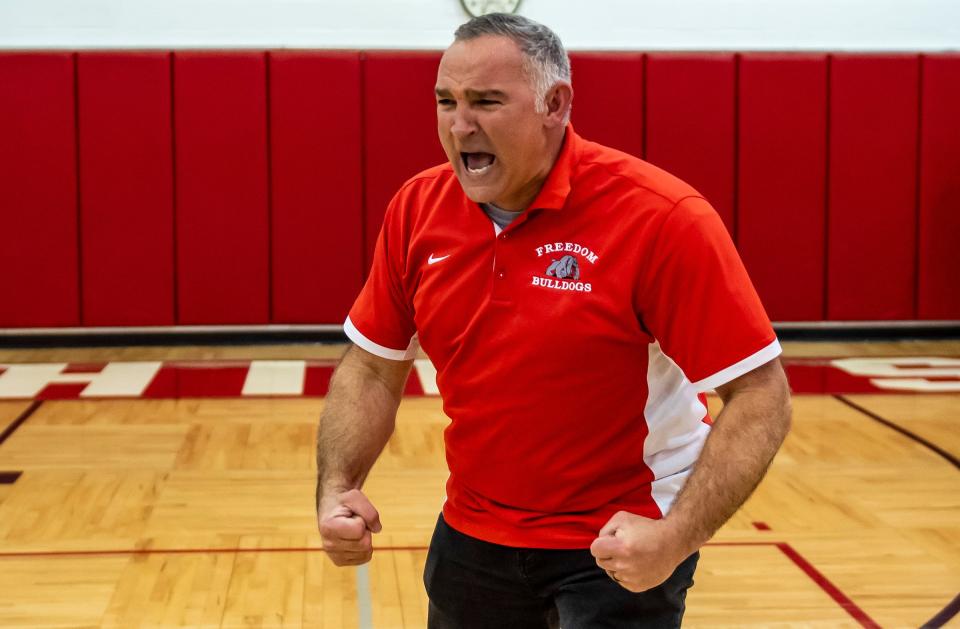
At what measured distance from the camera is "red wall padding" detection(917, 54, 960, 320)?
283 inches

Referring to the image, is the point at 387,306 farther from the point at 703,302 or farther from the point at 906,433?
the point at 906,433

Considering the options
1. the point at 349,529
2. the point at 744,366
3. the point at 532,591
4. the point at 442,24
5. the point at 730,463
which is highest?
the point at 442,24

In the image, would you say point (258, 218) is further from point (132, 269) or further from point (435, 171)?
point (435, 171)

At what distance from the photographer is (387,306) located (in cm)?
184

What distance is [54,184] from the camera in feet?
22.5

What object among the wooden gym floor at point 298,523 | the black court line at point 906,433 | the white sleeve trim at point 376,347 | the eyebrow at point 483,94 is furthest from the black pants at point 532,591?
the black court line at point 906,433

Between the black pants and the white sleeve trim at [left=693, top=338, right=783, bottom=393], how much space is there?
11.4 inches

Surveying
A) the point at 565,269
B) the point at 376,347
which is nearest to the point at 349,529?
the point at 376,347

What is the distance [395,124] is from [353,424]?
210 inches

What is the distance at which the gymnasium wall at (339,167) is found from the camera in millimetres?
6852

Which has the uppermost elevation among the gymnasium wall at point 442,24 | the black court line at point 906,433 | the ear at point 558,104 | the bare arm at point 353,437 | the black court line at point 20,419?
the gymnasium wall at point 442,24

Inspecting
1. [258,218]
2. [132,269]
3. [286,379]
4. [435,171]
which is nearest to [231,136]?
[258,218]

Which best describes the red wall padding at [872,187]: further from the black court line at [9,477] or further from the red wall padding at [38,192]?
the black court line at [9,477]

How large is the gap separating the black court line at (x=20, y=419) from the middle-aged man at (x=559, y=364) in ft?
11.3
